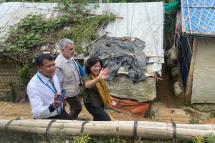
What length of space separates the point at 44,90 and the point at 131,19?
5.97 meters

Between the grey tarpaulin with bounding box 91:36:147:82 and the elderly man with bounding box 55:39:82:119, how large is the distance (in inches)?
110

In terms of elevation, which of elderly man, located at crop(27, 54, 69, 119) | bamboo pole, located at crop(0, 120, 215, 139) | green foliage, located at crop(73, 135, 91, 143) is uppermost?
elderly man, located at crop(27, 54, 69, 119)

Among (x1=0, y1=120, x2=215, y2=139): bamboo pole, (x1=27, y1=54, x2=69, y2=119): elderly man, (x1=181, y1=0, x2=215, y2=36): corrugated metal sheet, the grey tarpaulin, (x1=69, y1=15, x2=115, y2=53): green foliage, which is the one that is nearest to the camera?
(x1=0, y1=120, x2=215, y2=139): bamboo pole

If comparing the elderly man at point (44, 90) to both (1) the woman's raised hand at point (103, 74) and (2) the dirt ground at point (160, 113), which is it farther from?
(2) the dirt ground at point (160, 113)

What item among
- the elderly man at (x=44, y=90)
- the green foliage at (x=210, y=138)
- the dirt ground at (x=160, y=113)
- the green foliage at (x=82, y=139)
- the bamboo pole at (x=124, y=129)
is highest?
the elderly man at (x=44, y=90)

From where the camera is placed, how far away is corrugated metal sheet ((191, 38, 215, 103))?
28.9ft

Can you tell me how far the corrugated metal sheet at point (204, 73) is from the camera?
880 cm

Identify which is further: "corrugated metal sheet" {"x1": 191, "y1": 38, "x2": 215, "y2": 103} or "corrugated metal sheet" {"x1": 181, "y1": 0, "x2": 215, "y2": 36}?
Result: "corrugated metal sheet" {"x1": 191, "y1": 38, "x2": 215, "y2": 103}

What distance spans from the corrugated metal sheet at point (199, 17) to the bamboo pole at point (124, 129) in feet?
15.9

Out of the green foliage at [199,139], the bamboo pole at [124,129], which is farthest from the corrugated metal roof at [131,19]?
Result: the green foliage at [199,139]

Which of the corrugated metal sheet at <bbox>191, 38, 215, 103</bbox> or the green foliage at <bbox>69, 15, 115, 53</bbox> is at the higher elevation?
the green foliage at <bbox>69, 15, 115, 53</bbox>

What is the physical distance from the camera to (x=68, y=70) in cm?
555

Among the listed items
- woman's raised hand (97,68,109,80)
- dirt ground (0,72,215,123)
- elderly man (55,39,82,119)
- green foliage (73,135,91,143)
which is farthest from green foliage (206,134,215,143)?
dirt ground (0,72,215,123)

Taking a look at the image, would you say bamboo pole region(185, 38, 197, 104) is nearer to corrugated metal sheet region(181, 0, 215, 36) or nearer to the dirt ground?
the dirt ground
